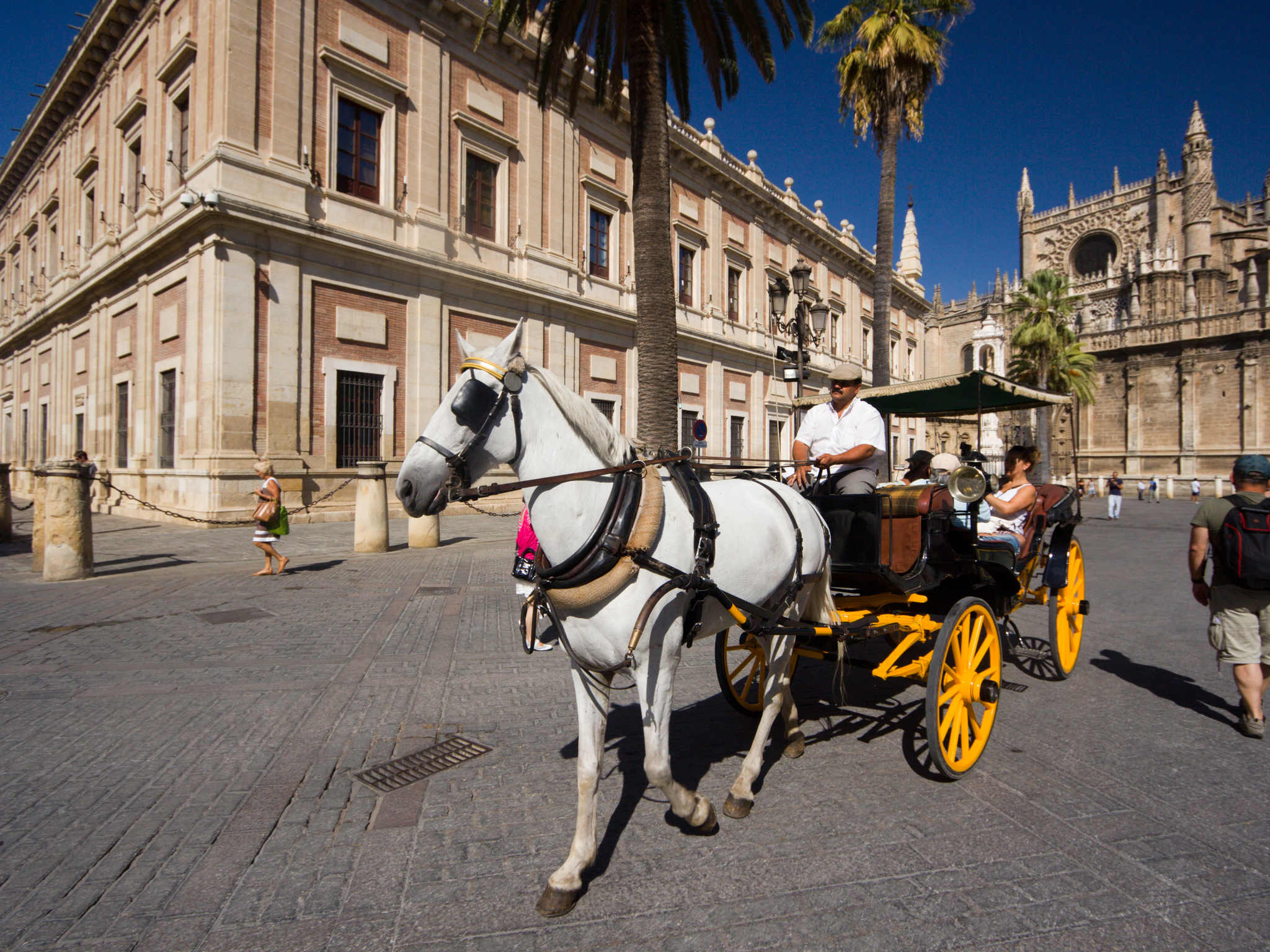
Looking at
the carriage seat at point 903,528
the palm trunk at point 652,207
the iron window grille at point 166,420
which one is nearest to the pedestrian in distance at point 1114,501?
the palm trunk at point 652,207

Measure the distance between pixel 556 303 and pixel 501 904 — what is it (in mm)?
19274

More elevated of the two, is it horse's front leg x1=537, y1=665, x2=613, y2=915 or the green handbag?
the green handbag

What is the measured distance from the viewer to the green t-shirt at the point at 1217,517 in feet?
13.3

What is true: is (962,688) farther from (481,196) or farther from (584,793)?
(481,196)

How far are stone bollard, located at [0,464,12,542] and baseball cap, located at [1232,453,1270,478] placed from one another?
680 inches

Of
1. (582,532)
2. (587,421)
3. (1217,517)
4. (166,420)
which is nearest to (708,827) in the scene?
(582,532)

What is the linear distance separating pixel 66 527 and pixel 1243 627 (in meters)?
12.2

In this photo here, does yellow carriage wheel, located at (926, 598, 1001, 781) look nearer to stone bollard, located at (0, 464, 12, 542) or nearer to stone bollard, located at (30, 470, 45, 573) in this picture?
stone bollard, located at (30, 470, 45, 573)

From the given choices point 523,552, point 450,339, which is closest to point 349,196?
point 450,339

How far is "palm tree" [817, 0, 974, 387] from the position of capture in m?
17.0

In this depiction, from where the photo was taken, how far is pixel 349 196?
15.9 metres

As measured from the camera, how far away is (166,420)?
1636 cm

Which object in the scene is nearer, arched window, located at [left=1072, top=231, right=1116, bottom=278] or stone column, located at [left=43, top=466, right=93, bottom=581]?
stone column, located at [left=43, top=466, right=93, bottom=581]

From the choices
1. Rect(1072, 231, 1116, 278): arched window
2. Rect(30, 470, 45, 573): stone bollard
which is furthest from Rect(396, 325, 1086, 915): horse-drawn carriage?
Rect(1072, 231, 1116, 278): arched window
